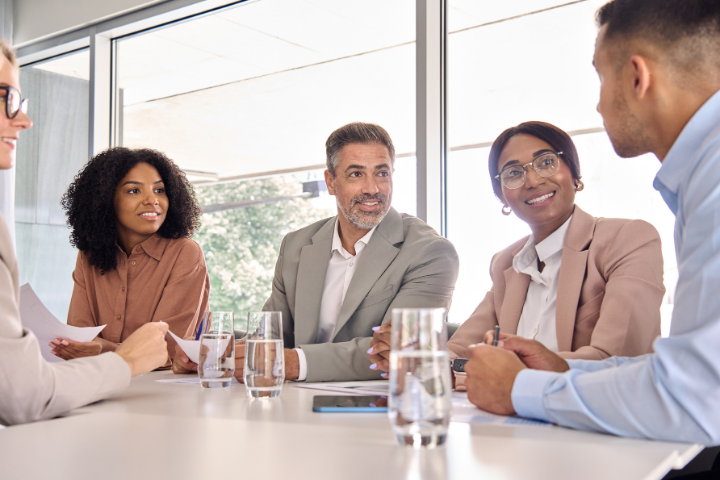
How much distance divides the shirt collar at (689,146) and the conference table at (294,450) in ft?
1.77

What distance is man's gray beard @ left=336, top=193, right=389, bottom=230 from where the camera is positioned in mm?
2498

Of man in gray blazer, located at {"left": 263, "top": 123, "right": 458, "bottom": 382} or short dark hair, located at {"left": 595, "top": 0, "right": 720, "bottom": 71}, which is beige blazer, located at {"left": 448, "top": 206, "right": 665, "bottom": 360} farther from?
short dark hair, located at {"left": 595, "top": 0, "right": 720, "bottom": 71}

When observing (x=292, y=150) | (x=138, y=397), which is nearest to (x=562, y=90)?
(x=292, y=150)

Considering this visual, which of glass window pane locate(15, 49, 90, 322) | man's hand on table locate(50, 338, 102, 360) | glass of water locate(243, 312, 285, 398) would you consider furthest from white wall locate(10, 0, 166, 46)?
Result: glass of water locate(243, 312, 285, 398)

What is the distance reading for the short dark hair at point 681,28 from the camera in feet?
3.96

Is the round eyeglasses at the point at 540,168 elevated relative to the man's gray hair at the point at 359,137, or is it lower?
lower

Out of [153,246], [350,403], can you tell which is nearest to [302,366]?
[350,403]

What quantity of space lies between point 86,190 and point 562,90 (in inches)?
93.7

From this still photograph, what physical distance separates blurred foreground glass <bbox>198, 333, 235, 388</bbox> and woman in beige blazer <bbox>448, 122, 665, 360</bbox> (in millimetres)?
755

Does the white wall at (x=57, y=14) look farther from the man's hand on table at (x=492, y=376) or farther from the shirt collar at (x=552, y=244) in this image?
the man's hand on table at (x=492, y=376)

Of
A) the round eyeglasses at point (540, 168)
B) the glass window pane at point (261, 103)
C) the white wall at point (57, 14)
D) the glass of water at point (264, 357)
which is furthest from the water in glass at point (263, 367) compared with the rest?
the white wall at point (57, 14)

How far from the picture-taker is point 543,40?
287 centimetres

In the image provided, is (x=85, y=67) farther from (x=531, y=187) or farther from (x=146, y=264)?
(x=531, y=187)

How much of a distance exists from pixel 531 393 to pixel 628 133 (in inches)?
24.4
